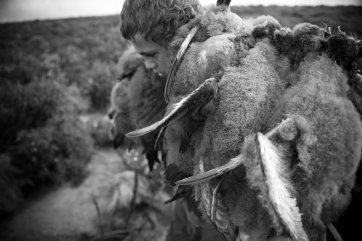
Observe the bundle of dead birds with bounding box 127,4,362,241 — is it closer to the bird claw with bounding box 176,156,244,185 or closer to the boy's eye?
the bird claw with bounding box 176,156,244,185

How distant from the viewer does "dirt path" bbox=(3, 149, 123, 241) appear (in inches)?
80.4

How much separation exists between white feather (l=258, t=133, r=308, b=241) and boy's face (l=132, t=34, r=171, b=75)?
0.41m

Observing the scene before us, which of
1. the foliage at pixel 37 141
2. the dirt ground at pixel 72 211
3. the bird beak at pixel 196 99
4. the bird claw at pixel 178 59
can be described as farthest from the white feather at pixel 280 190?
the foliage at pixel 37 141

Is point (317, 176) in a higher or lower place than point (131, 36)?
lower

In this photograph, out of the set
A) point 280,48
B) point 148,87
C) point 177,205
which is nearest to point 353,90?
point 280,48

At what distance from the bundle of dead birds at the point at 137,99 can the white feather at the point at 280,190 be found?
0.45 meters

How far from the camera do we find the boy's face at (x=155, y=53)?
0.69 meters

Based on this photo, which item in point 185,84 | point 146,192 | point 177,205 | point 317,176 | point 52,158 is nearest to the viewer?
point 317,176

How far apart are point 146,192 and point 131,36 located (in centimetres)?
189

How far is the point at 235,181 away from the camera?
50cm

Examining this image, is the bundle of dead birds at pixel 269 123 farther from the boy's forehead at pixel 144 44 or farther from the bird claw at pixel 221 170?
the boy's forehead at pixel 144 44

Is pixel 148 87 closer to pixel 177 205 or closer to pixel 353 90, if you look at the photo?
pixel 353 90

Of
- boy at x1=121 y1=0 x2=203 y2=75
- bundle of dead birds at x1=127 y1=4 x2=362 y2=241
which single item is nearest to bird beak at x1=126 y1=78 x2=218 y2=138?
bundle of dead birds at x1=127 y1=4 x2=362 y2=241

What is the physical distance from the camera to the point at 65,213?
7.36 feet
